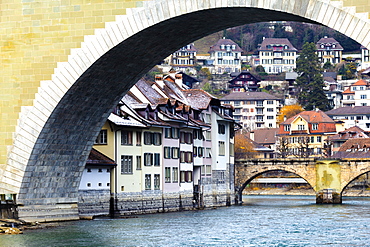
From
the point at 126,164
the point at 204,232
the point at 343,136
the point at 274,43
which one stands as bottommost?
the point at 204,232

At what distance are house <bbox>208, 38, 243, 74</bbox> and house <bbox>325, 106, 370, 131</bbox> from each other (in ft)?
188

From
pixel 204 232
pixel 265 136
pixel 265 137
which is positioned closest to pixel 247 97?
pixel 265 136

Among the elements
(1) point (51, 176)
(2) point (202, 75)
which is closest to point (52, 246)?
(1) point (51, 176)

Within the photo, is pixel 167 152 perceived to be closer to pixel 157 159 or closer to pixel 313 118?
pixel 157 159

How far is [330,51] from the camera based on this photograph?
7106 inches

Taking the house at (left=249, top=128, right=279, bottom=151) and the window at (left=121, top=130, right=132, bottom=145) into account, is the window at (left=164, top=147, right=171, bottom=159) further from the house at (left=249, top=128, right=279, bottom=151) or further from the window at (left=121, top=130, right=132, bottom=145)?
the house at (left=249, top=128, right=279, bottom=151)

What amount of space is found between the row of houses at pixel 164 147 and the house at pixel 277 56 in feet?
389

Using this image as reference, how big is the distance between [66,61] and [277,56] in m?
163

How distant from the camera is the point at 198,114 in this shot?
6109 centimetres

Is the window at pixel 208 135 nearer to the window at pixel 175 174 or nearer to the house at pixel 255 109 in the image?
the window at pixel 175 174

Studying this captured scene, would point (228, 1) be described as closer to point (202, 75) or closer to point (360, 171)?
point (360, 171)

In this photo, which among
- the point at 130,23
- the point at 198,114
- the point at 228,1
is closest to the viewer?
the point at 228,1

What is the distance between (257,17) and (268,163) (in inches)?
1951

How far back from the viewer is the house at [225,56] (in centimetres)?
18850
